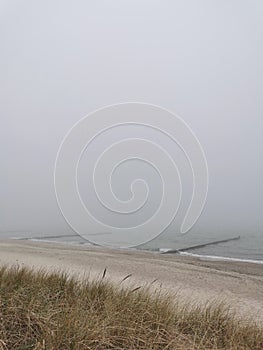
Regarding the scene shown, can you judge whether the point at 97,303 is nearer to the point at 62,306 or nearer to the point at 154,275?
the point at 62,306

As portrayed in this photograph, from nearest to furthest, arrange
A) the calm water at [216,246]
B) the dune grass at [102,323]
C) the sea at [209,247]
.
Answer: the dune grass at [102,323], the sea at [209,247], the calm water at [216,246]

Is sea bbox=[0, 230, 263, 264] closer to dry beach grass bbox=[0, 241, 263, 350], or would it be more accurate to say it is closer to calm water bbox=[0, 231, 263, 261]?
calm water bbox=[0, 231, 263, 261]

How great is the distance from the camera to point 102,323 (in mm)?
3365

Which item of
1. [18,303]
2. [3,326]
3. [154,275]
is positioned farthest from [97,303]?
[154,275]

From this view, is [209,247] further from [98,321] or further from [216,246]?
[98,321]

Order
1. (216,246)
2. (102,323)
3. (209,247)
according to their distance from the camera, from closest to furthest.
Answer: (102,323) → (209,247) → (216,246)

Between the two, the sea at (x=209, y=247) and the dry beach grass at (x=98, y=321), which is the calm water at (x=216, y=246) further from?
the dry beach grass at (x=98, y=321)

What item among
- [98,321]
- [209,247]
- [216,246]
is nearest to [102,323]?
[98,321]

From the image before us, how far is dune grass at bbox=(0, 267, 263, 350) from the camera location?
10.1 ft

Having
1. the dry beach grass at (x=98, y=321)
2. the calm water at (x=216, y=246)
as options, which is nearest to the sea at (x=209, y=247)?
the calm water at (x=216, y=246)

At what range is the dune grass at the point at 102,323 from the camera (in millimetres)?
3074

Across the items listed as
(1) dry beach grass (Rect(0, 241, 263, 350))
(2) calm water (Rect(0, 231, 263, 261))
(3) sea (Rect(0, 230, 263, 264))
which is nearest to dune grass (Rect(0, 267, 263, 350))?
(1) dry beach grass (Rect(0, 241, 263, 350))

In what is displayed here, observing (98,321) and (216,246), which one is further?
(216,246)

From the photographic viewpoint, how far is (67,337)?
301 cm
